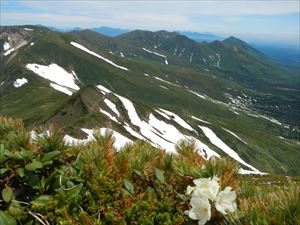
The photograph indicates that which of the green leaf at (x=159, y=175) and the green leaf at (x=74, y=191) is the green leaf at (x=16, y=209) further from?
the green leaf at (x=159, y=175)

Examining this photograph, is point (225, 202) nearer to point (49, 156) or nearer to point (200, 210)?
point (200, 210)

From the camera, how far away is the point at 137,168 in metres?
5.95

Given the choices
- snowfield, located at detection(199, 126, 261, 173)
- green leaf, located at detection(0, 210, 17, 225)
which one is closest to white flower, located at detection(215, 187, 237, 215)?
green leaf, located at detection(0, 210, 17, 225)

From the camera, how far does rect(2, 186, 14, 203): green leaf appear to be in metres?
5.04

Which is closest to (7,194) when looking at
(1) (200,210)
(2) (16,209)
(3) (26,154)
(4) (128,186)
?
(2) (16,209)

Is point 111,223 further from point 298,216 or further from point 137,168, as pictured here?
point 298,216

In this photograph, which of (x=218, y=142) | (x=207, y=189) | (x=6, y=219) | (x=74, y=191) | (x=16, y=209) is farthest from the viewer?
(x=218, y=142)

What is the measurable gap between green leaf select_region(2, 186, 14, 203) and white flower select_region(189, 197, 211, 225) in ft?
7.35

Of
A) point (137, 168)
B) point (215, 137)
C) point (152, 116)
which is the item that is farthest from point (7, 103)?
point (137, 168)

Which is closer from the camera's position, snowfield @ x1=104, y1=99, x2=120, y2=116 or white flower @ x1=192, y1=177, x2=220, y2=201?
white flower @ x1=192, y1=177, x2=220, y2=201

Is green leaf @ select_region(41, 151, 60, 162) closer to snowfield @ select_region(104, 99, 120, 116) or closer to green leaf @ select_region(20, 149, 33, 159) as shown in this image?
green leaf @ select_region(20, 149, 33, 159)

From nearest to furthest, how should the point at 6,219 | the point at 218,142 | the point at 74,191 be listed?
the point at 6,219 → the point at 74,191 → the point at 218,142

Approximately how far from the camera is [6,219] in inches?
188

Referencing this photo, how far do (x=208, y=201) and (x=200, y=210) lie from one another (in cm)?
12
